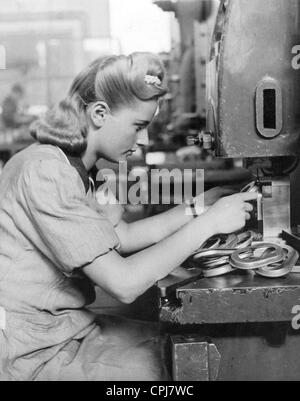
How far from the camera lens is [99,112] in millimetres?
1391

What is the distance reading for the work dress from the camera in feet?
4.11

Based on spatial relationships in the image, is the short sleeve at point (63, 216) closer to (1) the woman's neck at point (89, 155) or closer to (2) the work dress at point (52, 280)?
(2) the work dress at point (52, 280)

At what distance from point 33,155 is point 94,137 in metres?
0.18

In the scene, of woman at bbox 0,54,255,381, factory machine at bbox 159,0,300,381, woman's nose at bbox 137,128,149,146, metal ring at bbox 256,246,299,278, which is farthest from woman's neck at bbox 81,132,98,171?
metal ring at bbox 256,246,299,278

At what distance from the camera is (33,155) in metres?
1.32

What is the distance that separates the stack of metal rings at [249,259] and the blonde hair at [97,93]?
0.40 m

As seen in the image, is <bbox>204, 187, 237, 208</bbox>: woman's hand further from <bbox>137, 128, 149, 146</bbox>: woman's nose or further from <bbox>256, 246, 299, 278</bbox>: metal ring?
<bbox>256, 246, 299, 278</bbox>: metal ring

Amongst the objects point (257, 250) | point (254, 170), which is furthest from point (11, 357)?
point (254, 170)

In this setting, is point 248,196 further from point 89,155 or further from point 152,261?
point 89,155

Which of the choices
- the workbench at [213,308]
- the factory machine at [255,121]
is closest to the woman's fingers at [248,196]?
the factory machine at [255,121]

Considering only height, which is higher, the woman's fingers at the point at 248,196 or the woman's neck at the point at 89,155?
the woman's neck at the point at 89,155

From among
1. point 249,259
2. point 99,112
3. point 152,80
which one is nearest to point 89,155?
point 99,112

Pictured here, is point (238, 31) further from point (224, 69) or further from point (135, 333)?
point (135, 333)

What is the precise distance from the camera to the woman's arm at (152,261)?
124 centimetres
